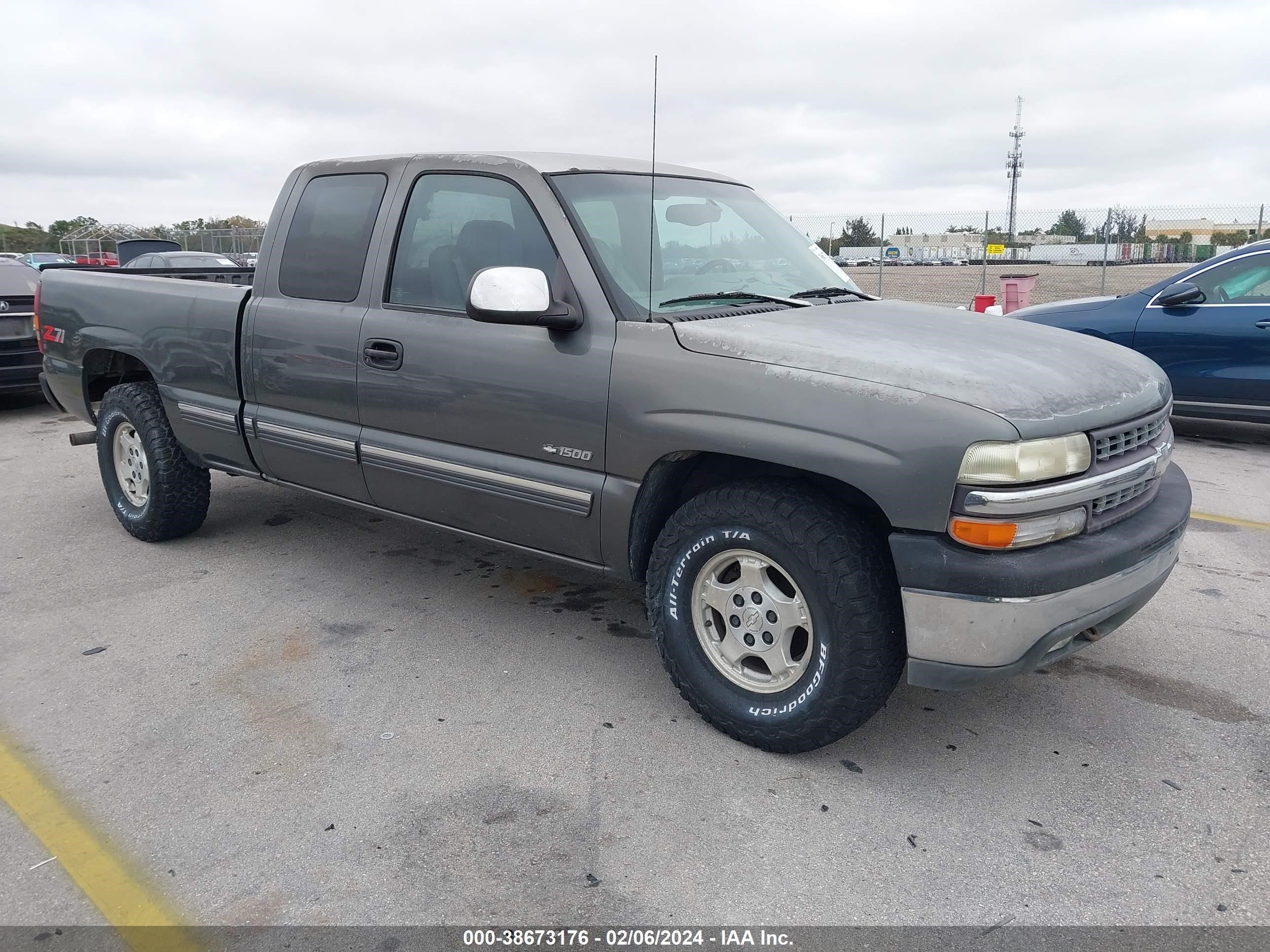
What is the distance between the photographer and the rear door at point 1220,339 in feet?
23.9

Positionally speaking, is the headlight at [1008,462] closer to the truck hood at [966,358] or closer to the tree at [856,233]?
the truck hood at [966,358]

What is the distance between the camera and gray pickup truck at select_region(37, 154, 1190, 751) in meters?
2.68

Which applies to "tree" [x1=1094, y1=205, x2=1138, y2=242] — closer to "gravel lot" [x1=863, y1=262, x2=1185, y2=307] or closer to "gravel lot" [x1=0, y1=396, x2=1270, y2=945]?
"gravel lot" [x1=863, y1=262, x2=1185, y2=307]

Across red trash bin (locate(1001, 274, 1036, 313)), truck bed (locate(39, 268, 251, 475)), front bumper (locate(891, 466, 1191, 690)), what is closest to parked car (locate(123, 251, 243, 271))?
truck bed (locate(39, 268, 251, 475))

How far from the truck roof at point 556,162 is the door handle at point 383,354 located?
774mm

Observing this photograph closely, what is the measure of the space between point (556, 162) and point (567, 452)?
1.19 m

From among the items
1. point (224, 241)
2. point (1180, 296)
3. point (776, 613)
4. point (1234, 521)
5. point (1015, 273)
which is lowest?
point (1234, 521)

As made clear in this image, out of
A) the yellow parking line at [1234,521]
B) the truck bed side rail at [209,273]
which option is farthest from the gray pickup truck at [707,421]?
the yellow parking line at [1234,521]

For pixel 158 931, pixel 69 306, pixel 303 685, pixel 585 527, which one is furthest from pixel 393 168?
pixel 158 931

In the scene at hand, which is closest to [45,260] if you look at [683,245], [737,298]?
[683,245]

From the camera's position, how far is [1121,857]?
2.60 m

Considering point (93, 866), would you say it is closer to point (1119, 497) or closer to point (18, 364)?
point (1119, 497)

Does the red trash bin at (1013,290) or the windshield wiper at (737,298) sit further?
the red trash bin at (1013,290)

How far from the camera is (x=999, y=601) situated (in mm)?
2609
